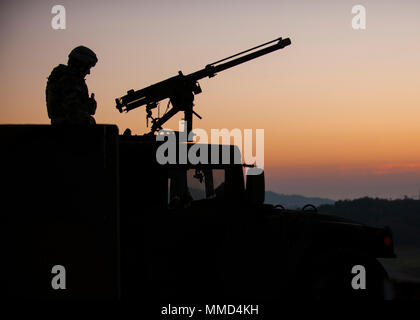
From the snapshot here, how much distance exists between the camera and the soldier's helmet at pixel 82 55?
7.62 meters

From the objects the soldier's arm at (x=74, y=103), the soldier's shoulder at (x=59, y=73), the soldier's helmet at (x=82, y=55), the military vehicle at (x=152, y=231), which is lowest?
the military vehicle at (x=152, y=231)

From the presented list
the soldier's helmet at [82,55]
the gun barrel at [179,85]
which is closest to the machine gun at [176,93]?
the gun barrel at [179,85]

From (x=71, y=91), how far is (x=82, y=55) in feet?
1.67

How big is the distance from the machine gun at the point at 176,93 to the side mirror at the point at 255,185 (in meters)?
5.12

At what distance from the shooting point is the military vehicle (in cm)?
588

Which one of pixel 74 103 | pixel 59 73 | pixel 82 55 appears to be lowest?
pixel 74 103

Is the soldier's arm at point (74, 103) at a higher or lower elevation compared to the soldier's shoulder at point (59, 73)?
lower

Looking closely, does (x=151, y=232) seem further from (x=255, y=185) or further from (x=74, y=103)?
(x=74, y=103)

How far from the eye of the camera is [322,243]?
26.1ft

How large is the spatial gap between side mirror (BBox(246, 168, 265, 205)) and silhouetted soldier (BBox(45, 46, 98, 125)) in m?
2.13

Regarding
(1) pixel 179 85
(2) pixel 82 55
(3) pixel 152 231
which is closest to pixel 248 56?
(1) pixel 179 85

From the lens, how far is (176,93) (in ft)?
45.9

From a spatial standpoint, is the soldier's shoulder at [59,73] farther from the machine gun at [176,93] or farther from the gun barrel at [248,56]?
the gun barrel at [248,56]
